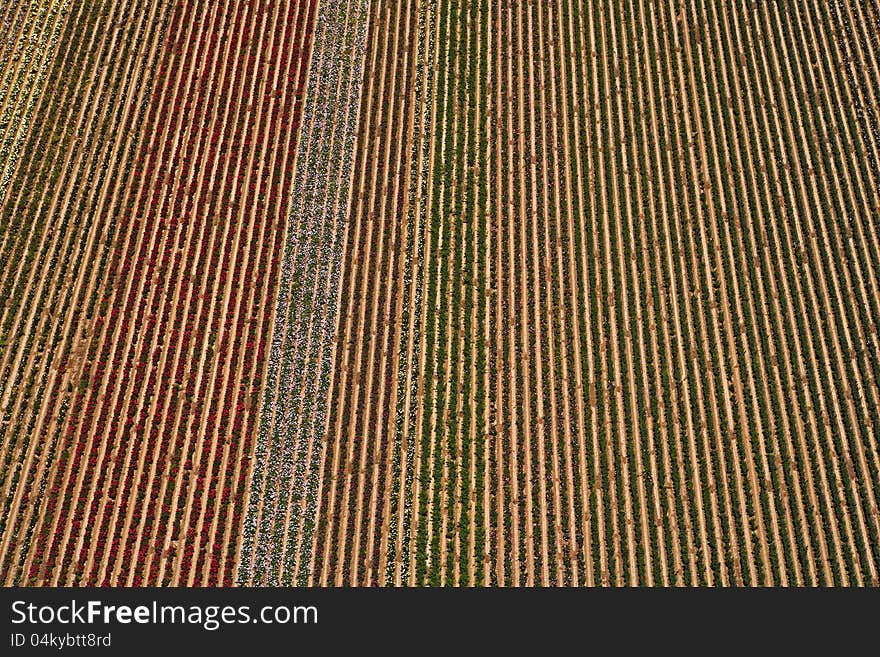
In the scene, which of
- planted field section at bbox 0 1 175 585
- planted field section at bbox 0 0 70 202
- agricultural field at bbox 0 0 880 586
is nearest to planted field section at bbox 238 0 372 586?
agricultural field at bbox 0 0 880 586

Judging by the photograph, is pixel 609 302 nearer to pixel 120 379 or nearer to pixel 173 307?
pixel 173 307

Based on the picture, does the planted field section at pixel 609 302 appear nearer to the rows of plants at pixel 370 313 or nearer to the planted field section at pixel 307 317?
the rows of plants at pixel 370 313

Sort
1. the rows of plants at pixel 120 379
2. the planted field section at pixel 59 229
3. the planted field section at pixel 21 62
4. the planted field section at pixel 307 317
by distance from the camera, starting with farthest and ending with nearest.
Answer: the planted field section at pixel 21 62 → the planted field section at pixel 59 229 → the rows of plants at pixel 120 379 → the planted field section at pixel 307 317

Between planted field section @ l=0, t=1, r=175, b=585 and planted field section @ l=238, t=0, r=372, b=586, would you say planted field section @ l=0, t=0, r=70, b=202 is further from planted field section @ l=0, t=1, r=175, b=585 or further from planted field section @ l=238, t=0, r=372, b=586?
planted field section @ l=238, t=0, r=372, b=586

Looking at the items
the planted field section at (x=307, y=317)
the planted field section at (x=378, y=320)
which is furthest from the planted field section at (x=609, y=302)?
the planted field section at (x=307, y=317)

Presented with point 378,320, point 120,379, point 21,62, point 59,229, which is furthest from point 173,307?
point 21,62

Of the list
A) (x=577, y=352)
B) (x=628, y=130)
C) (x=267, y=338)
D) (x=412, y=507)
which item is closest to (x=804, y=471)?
(x=577, y=352)
